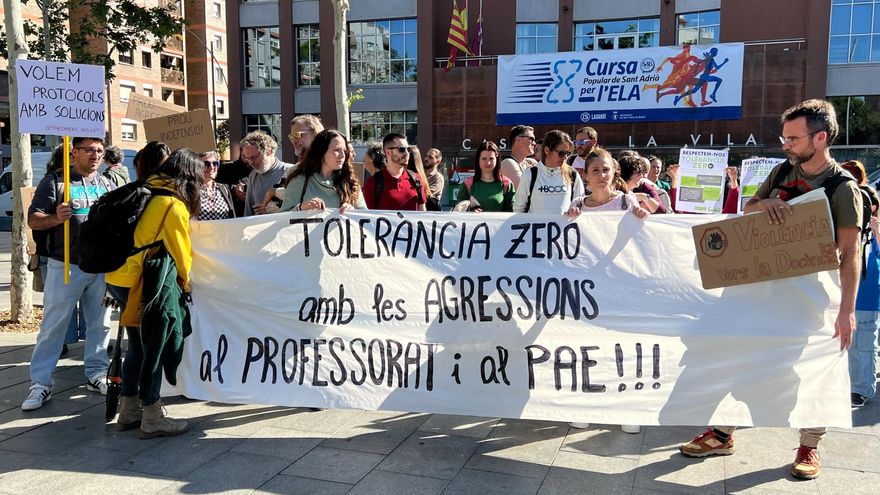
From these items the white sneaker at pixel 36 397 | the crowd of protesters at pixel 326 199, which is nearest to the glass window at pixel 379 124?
the crowd of protesters at pixel 326 199

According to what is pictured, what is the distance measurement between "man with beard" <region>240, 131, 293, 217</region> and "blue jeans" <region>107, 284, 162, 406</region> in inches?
61.8

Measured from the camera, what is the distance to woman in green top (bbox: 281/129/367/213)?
4.66 metres

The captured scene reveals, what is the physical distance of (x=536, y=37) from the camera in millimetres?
26672

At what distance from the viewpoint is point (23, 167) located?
717cm

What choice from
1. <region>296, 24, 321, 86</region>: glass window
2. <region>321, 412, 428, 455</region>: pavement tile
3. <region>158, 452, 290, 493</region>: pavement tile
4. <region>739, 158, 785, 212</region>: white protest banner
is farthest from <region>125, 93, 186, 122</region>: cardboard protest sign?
<region>296, 24, 321, 86</region>: glass window

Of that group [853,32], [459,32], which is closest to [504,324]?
[459,32]

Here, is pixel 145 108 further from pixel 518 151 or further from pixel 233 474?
pixel 233 474

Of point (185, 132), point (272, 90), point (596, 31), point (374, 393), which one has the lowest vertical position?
point (374, 393)

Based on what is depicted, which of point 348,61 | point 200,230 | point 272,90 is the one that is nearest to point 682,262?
point 200,230

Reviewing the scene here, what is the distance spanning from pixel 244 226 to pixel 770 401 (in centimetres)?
342

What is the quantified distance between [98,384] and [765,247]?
4689 mm

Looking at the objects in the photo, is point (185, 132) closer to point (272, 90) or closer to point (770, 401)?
point (770, 401)

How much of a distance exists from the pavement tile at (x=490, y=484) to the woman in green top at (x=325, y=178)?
198 cm

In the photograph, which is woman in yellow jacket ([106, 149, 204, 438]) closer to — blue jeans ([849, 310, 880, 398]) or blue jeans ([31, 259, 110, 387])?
blue jeans ([31, 259, 110, 387])
